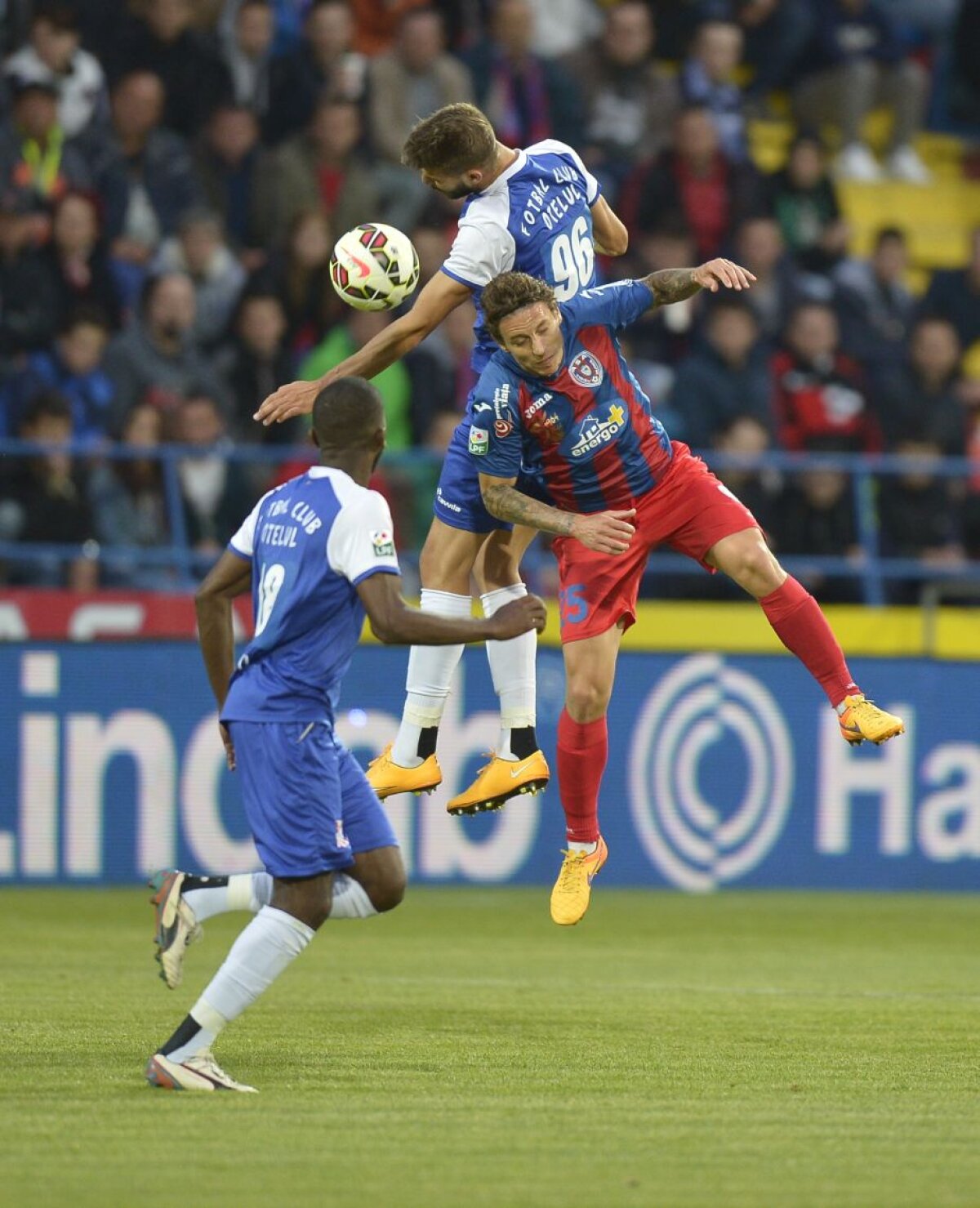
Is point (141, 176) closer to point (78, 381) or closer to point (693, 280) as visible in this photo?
point (78, 381)

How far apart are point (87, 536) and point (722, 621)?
4.15 metres

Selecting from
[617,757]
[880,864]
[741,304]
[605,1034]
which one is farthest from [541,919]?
[741,304]

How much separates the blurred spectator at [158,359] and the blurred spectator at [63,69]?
58.8 inches

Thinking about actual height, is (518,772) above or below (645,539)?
below

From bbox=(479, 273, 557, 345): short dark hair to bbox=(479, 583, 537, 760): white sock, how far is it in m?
1.36

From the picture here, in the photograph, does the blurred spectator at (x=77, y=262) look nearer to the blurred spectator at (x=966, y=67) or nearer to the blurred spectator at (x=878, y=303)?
the blurred spectator at (x=878, y=303)

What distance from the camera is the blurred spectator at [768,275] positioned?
52.7ft

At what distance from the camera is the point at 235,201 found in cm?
1526

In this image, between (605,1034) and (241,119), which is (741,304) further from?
(605,1034)

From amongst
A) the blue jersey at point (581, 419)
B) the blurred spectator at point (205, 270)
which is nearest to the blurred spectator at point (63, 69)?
the blurred spectator at point (205, 270)

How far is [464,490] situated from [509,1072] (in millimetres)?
2513

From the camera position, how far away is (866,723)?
26.6 ft

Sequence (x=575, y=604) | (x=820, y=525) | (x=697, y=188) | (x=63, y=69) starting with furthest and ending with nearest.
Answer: (x=697, y=188) < (x=63, y=69) < (x=820, y=525) < (x=575, y=604)

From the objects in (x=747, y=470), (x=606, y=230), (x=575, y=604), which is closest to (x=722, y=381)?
(x=747, y=470)
